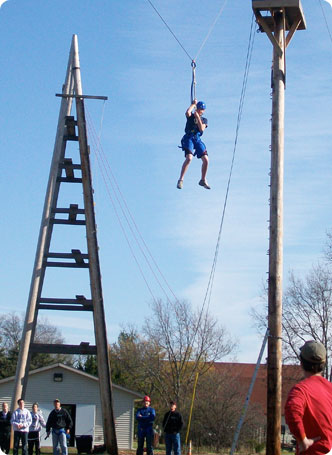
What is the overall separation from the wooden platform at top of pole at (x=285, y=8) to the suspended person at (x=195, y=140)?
170 centimetres

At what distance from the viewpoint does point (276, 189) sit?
9.98 meters

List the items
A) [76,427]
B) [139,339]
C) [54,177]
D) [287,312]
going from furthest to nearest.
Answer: [139,339]
[287,312]
[76,427]
[54,177]

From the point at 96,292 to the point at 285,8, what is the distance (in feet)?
22.1

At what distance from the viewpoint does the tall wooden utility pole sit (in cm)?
934

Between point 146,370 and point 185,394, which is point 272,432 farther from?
point 146,370

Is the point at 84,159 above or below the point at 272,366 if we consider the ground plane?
above

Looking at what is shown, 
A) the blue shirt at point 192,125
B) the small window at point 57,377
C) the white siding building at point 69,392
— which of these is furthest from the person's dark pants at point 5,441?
the small window at point 57,377

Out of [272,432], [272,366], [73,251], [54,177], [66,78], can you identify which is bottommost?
[272,432]

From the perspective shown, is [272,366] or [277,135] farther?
[277,135]

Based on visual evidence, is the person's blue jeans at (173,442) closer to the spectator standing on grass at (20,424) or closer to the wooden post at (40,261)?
the spectator standing on grass at (20,424)

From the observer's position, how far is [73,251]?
14562mm

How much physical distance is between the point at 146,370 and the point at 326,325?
11.6 meters

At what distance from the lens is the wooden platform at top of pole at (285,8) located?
10523 mm

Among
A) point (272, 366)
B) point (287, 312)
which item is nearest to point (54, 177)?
point (272, 366)
